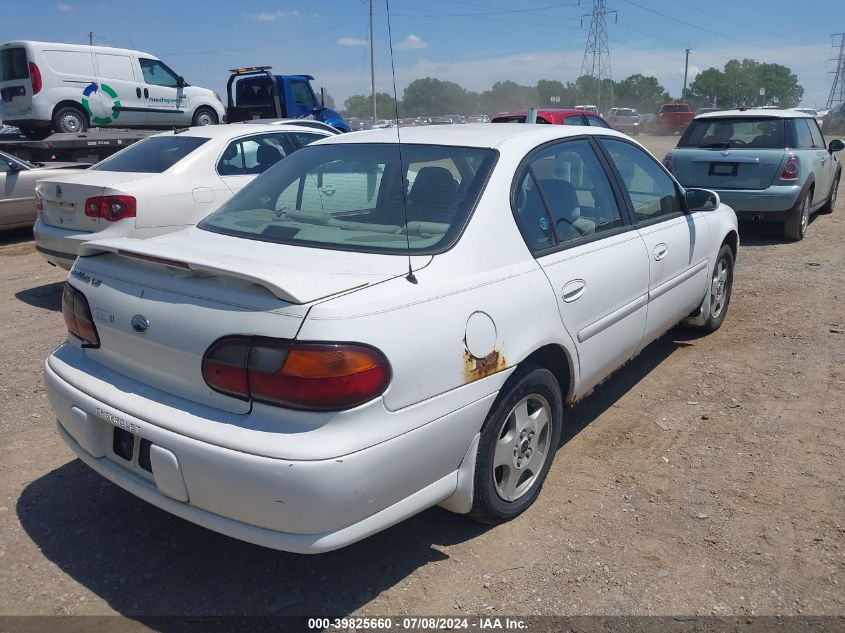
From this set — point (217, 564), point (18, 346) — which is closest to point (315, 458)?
point (217, 564)

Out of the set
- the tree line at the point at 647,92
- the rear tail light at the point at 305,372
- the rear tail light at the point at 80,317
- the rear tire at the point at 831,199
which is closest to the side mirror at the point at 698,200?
the rear tail light at the point at 305,372

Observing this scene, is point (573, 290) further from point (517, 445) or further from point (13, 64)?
point (13, 64)

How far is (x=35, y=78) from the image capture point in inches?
553

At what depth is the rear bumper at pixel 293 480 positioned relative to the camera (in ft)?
7.36

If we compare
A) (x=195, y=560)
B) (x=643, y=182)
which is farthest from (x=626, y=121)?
(x=195, y=560)

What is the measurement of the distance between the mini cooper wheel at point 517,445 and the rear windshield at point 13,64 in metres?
14.6

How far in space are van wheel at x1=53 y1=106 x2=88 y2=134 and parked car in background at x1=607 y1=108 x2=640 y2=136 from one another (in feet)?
123

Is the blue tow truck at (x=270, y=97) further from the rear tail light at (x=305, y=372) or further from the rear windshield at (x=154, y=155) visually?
the rear tail light at (x=305, y=372)

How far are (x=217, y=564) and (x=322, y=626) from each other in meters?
0.59

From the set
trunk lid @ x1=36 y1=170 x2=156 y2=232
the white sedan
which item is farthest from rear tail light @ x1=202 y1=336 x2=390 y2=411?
trunk lid @ x1=36 y1=170 x2=156 y2=232

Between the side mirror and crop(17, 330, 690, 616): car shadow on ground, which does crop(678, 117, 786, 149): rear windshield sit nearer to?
the side mirror

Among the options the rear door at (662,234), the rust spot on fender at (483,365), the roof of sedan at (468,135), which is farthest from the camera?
the rear door at (662,234)

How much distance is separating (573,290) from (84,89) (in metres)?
14.6

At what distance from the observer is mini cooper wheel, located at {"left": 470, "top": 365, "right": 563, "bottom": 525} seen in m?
2.86
